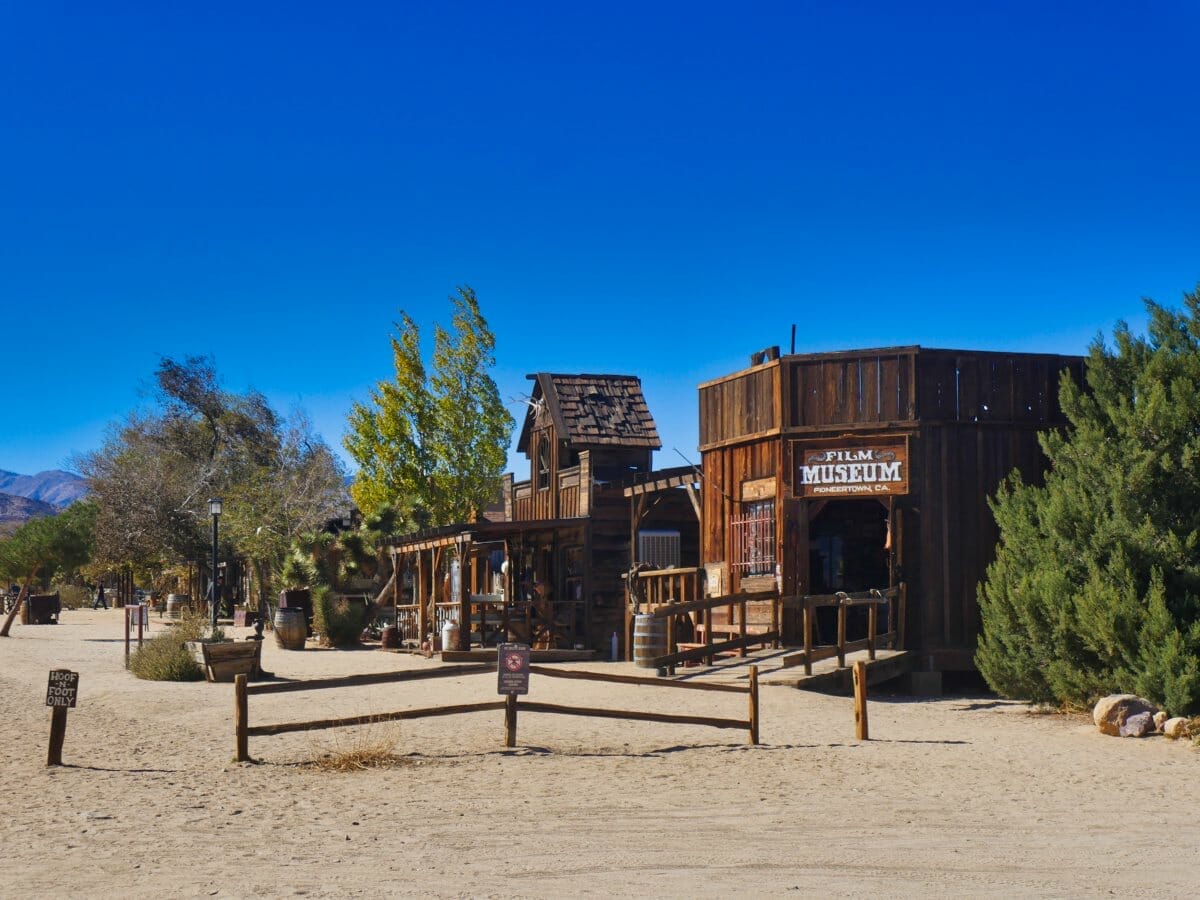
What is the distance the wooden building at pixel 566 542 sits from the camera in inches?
955

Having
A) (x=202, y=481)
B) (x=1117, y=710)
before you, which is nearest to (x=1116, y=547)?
(x=1117, y=710)

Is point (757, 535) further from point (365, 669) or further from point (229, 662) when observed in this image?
point (229, 662)

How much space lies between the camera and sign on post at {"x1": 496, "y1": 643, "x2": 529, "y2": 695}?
11914 millimetres

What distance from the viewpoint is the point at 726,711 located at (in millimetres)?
14719

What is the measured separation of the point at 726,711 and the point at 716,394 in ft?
27.0

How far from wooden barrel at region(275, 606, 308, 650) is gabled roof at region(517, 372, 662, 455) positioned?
22.7ft

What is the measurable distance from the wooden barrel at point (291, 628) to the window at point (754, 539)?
980 cm

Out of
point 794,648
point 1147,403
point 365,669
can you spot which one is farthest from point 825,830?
point 365,669

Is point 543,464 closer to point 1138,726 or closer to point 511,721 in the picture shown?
point 1138,726

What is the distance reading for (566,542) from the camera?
2605 cm

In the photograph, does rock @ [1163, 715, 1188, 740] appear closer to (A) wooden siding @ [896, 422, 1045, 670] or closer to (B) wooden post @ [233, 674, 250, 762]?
(A) wooden siding @ [896, 422, 1045, 670]

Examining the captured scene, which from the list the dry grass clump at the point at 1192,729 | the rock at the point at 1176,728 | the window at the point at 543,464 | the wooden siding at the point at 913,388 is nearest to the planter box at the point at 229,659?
the wooden siding at the point at 913,388

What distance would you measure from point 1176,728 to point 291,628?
17652 millimetres

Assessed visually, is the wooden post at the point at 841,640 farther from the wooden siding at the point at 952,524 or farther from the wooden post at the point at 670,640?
the wooden post at the point at 670,640
